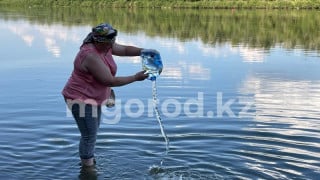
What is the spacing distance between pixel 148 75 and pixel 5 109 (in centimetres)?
656

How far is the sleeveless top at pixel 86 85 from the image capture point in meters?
6.12

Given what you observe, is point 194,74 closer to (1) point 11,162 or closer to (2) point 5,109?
(2) point 5,109

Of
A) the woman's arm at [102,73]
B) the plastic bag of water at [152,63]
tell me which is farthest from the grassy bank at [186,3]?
the woman's arm at [102,73]

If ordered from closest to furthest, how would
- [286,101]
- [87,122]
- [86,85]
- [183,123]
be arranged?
[86,85] → [87,122] → [183,123] → [286,101]

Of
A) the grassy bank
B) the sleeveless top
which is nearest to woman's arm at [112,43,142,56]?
the sleeveless top

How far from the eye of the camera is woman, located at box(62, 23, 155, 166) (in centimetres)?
593

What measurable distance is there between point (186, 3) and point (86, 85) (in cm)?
8321

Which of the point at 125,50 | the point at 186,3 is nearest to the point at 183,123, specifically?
the point at 125,50

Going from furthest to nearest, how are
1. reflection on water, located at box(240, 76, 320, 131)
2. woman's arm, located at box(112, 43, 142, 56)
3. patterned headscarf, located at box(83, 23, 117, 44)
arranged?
1. reflection on water, located at box(240, 76, 320, 131)
2. woman's arm, located at box(112, 43, 142, 56)
3. patterned headscarf, located at box(83, 23, 117, 44)

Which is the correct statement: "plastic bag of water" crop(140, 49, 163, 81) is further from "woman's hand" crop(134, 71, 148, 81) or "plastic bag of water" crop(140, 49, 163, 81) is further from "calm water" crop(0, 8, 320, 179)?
"calm water" crop(0, 8, 320, 179)

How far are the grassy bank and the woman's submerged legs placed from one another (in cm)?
7243

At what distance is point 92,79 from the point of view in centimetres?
615

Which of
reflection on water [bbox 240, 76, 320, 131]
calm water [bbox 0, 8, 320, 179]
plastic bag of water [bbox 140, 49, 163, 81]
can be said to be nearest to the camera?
plastic bag of water [bbox 140, 49, 163, 81]

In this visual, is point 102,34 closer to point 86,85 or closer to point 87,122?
point 86,85
